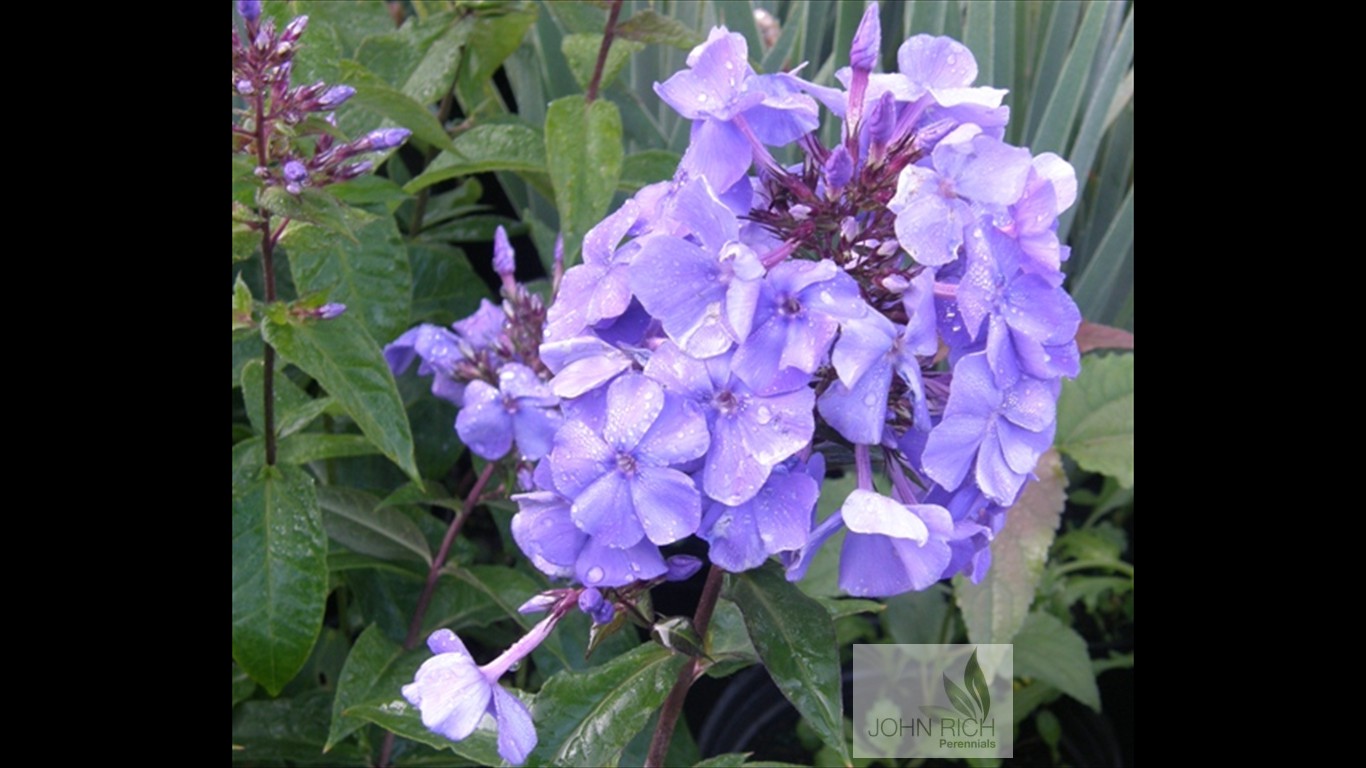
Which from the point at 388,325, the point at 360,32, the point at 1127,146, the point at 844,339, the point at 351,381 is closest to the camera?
the point at 844,339

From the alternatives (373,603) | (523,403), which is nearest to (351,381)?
(523,403)

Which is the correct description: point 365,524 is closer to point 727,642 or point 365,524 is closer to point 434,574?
point 434,574

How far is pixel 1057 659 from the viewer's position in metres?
1.21

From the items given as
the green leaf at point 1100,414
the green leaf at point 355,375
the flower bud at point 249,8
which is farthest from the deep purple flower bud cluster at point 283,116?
the green leaf at point 1100,414

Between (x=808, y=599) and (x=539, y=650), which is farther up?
(x=808, y=599)

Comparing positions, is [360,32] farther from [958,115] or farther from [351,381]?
[958,115]

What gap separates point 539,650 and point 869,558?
1.78 feet

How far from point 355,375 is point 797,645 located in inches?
15.3

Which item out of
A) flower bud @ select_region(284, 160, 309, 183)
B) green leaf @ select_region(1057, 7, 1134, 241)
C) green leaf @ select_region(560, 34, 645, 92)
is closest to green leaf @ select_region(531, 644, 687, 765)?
flower bud @ select_region(284, 160, 309, 183)

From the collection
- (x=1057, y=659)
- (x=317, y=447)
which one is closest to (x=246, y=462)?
(x=317, y=447)

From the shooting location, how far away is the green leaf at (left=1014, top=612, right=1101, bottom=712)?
1189mm

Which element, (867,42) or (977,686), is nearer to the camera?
(867,42)

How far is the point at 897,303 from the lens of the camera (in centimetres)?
60

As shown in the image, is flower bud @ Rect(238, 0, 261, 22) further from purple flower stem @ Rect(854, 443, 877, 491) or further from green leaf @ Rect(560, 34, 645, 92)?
purple flower stem @ Rect(854, 443, 877, 491)
